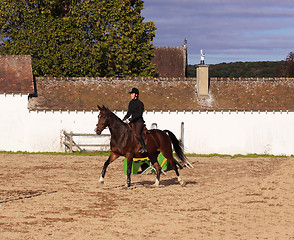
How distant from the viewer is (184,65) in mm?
59562

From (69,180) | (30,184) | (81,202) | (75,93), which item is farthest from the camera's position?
(75,93)

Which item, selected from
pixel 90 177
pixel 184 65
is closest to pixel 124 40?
pixel 184 65

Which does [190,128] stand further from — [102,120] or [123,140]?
[102,120]

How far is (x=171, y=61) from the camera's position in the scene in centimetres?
6022

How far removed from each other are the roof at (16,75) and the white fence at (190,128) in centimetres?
Answer: 64

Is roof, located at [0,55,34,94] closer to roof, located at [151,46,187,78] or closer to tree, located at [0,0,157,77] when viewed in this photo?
tree, located at [0,0,157,77]

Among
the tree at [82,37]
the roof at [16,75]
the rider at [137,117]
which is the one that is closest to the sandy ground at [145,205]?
the rider at [137,117]

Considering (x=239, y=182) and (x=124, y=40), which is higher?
(x=124, y=40)

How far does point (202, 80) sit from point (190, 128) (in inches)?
174

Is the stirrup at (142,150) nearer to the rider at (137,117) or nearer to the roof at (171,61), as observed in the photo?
the rider at (137,117)

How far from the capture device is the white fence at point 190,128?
34.1 metres

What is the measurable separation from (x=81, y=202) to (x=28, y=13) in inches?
1311

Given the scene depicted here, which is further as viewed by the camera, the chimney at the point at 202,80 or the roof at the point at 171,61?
the roof at the point at 171,61

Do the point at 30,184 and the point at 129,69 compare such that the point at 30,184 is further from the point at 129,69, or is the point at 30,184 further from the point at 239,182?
the point at 129,69
